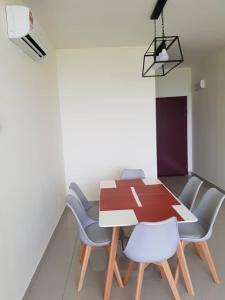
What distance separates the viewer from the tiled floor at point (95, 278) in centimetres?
220

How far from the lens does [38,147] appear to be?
2961 millimetres

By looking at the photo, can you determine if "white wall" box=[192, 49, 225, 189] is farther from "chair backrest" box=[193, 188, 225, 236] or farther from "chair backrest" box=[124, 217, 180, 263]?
"chair backrest" box=[124, 217, 180, 263]

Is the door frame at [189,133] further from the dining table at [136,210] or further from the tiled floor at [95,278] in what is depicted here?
the dining table at [136,210]

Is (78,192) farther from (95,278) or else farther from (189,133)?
(189,133)

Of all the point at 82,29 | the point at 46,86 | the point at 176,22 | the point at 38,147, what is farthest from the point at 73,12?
the point at 38,147

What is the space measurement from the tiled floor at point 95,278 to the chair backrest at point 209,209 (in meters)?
0.50

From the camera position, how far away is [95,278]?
246cm

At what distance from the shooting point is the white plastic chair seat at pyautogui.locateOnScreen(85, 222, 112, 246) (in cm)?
225

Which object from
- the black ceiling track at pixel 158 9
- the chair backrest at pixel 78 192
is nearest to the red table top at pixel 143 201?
the chair backrest at pixel 78 192

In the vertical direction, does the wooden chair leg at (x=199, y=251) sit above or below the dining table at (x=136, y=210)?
below

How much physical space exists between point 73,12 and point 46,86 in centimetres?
107

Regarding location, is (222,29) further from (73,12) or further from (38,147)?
(38,147)

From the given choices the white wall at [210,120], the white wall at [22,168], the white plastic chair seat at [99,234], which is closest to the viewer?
the white wall at [22,168]

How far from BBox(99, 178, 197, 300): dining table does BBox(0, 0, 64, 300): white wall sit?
75 centimetres
